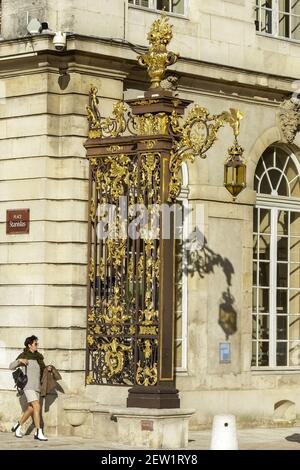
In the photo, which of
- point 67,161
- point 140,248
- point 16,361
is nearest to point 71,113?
point 67,161

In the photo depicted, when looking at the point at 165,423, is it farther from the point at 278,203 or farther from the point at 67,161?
the point at 278,203

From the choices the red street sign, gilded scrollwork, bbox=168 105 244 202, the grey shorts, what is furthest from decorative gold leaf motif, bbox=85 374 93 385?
gilded scrollwork, bbox=168 105 244 202

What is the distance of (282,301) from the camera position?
85.5 feet

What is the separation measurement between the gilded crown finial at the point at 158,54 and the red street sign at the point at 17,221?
2732 mm

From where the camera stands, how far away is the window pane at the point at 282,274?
26.0 metres

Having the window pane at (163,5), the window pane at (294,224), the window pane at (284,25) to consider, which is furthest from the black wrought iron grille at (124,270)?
the window pane at (284,25)

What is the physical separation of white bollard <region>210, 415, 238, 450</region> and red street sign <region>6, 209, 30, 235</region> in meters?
4.81

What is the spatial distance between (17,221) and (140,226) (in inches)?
80.4

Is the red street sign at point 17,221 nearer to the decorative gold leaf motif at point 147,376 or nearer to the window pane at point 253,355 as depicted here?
the decorative gold leaf motif at point 147,376

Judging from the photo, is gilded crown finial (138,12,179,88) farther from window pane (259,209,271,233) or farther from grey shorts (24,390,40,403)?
window pane (259,209,271,233)

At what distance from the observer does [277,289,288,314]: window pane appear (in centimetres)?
2602

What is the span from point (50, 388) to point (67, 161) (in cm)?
321

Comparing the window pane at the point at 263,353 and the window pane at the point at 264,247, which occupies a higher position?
the window pane at the point at 264,247

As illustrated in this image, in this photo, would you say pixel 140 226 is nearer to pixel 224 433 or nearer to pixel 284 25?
pixel 224 433
